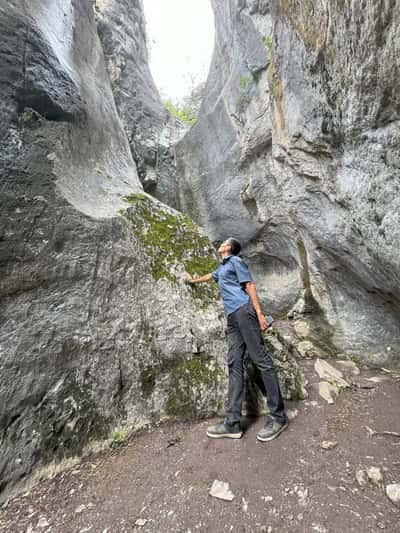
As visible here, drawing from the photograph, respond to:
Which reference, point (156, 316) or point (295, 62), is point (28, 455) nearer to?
point (156, 316)

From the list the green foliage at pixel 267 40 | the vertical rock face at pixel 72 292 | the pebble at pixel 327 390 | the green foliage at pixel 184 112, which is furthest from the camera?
the green foliage at pixel 184 112

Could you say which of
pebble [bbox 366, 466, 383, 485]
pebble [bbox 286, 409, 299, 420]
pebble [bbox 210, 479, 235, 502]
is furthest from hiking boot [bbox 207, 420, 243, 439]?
pebble [bbox 366, 466, 383, 485]

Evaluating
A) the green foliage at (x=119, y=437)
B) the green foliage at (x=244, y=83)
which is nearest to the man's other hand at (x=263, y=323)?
the green foliage at (x=119, y=437)

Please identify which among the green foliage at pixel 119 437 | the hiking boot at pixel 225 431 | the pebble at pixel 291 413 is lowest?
the pebble at pixel 291 413

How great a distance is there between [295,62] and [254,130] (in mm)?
3515

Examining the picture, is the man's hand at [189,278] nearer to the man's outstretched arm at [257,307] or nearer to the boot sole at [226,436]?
the man's outstretched arm at [257,307]

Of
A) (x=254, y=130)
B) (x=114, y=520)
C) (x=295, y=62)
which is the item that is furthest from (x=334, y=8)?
(x=114, y=520)

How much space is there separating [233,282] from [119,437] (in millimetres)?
2587

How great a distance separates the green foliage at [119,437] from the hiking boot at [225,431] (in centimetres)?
113

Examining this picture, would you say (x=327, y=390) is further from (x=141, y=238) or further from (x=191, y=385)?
(x=141, y=238)

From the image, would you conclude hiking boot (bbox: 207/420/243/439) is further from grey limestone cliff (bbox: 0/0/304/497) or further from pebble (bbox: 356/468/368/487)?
pebble (bbox: 356/468/368/487)

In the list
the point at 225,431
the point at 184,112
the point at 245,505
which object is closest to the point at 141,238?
the point at 225,431

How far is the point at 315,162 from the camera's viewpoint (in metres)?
5.89

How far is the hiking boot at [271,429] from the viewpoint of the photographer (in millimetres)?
3410
